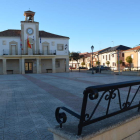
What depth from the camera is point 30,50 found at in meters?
34.2

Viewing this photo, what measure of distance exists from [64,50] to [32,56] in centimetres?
706

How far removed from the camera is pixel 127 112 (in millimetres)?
2961

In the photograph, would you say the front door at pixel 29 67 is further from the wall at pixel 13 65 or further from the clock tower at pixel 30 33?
the clock tower at pixel 30 33

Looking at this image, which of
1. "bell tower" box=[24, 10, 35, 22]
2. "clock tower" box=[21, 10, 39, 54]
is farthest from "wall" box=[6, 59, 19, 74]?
"bell tower" box=[24, 10, 35, 22]

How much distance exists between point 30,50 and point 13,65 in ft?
15.5

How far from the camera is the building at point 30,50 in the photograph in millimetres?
33406

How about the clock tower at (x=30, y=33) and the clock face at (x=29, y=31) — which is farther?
the clock face at (x=29, y=31)

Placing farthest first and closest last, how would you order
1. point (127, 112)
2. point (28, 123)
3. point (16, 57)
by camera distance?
point (16, 57)
point (28, 123)
point (127, 112)

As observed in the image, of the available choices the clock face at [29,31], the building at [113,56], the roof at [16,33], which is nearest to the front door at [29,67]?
the clock face at [29,31]

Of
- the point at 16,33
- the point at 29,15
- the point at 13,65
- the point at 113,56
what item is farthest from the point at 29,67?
the point at 113,56

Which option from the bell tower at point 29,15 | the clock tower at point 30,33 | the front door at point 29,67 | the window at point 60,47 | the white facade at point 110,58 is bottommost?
the front door at point 29,67

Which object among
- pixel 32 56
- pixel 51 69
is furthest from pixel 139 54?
pixel 32 56

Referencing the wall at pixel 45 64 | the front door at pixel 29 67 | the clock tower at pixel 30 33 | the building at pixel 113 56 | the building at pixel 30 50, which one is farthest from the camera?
the building at pixel 113 56

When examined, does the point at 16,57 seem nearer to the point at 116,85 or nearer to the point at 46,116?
the point at 46,116
